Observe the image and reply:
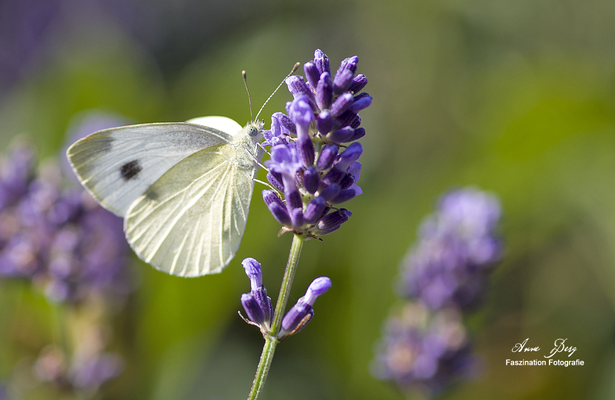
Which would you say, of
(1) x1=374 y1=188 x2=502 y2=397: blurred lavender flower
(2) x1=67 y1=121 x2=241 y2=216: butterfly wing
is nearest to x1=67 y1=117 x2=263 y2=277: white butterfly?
(2) x1=67 y1=121 x2=241 y2=216: butterfly wing

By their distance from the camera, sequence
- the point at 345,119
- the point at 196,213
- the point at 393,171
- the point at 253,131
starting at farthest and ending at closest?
the point at 393,171
the point at 196,213
the point at 253,131
the point at 345,119

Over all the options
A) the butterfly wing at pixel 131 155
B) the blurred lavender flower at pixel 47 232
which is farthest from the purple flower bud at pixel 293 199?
the blurred lavender flower at pixel 47 232

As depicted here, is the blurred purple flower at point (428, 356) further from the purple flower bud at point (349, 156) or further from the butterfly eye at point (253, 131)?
the purple flower bud at point (349, 156)

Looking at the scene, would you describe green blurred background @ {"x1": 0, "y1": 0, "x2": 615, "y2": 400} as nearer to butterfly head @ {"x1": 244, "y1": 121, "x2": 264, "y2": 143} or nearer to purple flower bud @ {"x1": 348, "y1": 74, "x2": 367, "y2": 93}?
butterfly head @ {"x1": 244, "y1": 121, "x2": 264, "y2": 143}

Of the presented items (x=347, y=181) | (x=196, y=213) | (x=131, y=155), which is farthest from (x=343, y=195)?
(x=131, y=155)

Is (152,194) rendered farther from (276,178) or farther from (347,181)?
(347,181)

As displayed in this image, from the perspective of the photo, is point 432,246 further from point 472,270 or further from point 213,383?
point 213,383
